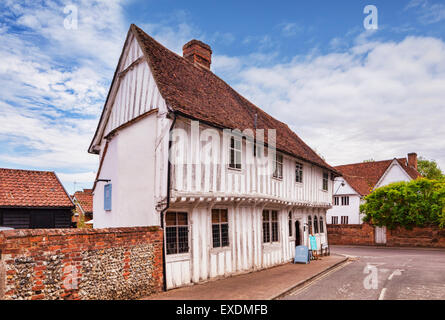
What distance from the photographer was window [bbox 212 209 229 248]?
11898 mm

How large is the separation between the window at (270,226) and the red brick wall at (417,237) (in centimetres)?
1806

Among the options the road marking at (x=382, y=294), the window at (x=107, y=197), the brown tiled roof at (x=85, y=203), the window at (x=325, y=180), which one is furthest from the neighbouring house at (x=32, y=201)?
the road marking at (x=382, y=294)

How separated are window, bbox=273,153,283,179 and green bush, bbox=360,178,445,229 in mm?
17242

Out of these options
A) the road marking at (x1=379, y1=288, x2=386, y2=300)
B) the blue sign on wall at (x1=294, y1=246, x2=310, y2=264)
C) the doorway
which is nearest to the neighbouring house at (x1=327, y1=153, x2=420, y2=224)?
the doorway

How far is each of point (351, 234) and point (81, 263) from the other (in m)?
29.5

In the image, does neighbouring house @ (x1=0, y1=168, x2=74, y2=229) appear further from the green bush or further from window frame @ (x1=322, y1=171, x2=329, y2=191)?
the green bush

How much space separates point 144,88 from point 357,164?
4080 cm

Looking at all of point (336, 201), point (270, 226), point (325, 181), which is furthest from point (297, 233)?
point (336, 201)

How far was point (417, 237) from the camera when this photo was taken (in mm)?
27891
